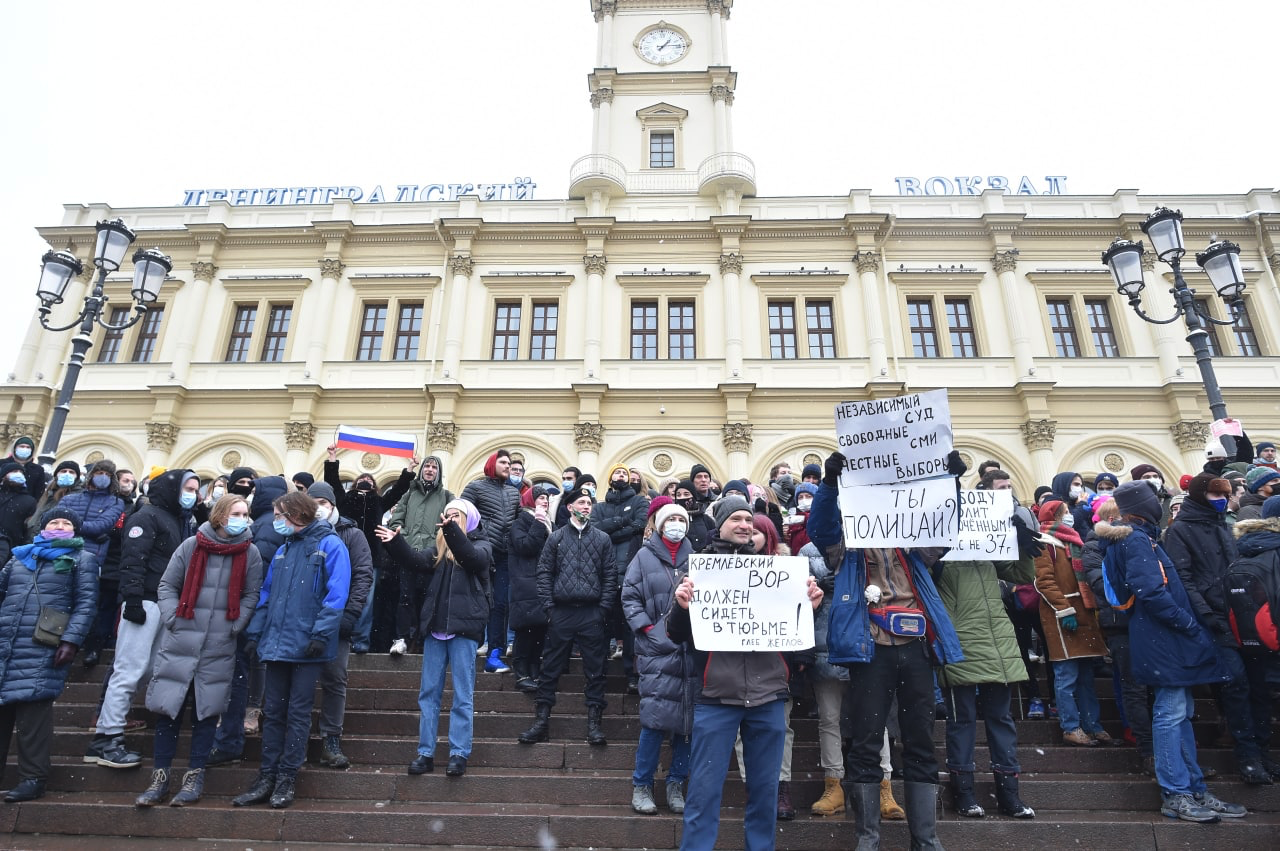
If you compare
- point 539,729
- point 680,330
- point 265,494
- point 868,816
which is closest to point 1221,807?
point 868,816

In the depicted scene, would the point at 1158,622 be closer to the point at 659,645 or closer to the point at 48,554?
the point at 659,645

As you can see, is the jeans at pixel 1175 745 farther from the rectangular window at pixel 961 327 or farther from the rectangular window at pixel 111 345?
the rectangular window at pixel 111 345

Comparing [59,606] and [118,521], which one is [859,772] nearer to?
[59,606]

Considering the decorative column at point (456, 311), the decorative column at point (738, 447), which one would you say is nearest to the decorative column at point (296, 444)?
the decorative column at point (456, 311)

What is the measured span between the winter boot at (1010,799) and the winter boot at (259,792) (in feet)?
16.1

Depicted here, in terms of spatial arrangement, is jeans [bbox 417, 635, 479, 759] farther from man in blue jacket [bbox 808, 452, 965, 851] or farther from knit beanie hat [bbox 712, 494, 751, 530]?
man in blue jacket [bbox 808, 452, 965, 851]

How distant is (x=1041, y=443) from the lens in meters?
17.8

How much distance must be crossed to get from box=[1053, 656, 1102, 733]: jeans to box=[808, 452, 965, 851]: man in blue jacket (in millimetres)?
2262

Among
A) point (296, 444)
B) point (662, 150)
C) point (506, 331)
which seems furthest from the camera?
point (662, 150)

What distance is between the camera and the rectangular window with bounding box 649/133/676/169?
75.2ft

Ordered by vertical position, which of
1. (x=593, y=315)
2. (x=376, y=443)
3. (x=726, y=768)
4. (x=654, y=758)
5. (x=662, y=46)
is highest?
(x=662, y=46)

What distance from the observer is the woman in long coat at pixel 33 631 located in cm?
492

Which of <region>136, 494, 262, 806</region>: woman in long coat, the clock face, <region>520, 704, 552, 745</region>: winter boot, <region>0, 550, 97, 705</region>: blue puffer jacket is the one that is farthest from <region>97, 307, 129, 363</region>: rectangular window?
<region>520, 704, 552, 745</region>: winter boot

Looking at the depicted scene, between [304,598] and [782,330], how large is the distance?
55.0 feet
